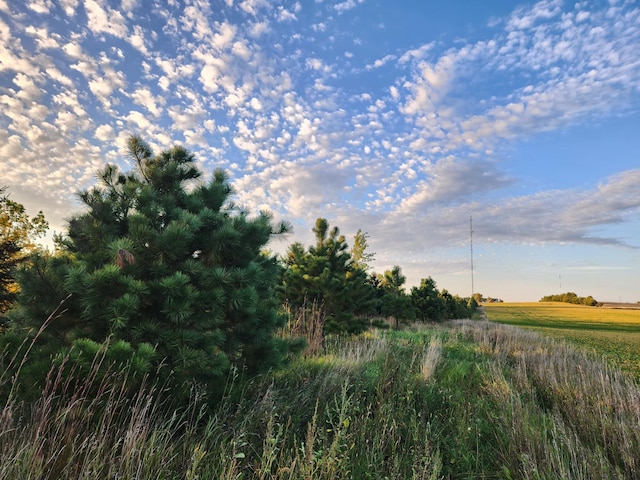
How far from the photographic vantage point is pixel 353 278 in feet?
37.2

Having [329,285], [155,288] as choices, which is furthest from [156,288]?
[329,285]

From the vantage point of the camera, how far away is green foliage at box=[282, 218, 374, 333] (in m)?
10.5

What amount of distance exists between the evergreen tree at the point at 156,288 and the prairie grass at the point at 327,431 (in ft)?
0.98

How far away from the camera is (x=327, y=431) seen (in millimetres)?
2707

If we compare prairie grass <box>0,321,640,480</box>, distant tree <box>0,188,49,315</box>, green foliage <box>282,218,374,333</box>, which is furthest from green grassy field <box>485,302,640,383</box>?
distant tree <box>0,188,49,315</box>

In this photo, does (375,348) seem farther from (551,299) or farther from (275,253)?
(551,299)

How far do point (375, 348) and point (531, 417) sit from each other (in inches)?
159

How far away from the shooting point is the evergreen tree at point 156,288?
324 cm

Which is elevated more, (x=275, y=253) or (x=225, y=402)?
(x=275, y=253)

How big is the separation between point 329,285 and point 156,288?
730 cm

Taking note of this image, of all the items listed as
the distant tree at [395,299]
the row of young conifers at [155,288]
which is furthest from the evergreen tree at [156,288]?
the distant tree at [395,299]

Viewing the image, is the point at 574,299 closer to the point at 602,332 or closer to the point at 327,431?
the point at 602,332

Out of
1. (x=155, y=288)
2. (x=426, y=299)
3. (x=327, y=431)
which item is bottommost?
(x=327, y=431)

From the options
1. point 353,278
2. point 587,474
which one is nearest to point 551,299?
point 353,278
